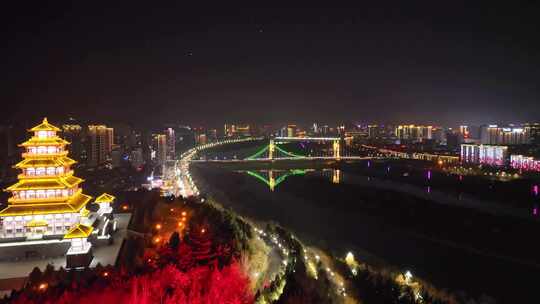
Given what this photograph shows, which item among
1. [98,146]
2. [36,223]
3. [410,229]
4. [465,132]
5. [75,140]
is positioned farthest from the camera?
[465,132]

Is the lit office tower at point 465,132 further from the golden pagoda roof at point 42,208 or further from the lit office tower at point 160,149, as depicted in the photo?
the golden pagoda roof at point 42,208

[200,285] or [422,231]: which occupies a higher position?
[200,285]

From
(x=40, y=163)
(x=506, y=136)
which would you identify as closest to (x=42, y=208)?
(x=40, y=163)

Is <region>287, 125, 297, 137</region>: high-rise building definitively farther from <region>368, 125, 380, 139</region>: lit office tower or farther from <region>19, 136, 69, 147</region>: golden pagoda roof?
<region>19, 136, 69, 147</region>: golden pagoda roof

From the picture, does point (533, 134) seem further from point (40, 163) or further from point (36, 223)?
point (36, 223)

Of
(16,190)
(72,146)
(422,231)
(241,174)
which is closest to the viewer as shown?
(16,190)

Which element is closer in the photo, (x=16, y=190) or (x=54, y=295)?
(x=54, y=295)

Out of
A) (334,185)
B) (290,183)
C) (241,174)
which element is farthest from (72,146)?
(334,185)

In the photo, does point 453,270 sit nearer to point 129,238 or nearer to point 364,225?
point 364,225
